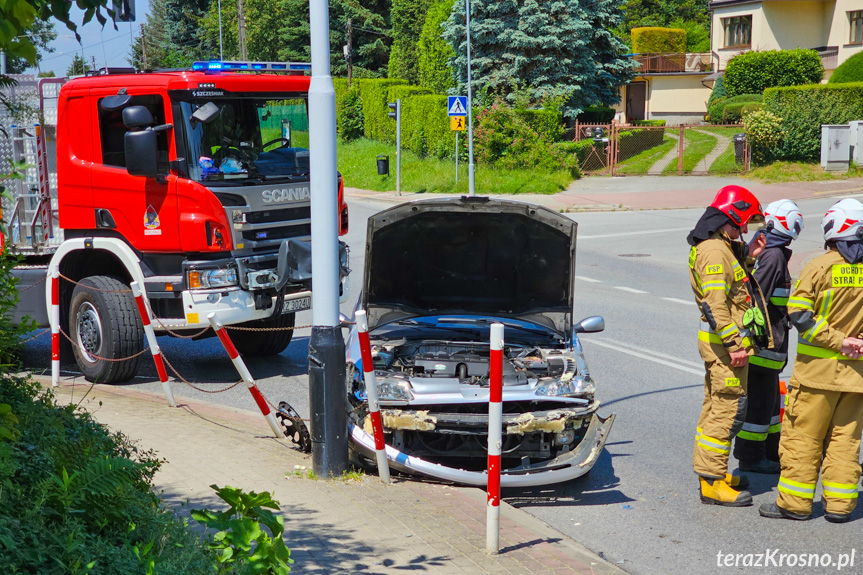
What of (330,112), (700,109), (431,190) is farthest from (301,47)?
(330,112)

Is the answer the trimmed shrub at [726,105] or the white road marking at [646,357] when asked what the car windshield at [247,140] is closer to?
the white road marking at [646,357]

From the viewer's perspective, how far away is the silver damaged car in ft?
19.0

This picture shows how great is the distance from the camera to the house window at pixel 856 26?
151 feet

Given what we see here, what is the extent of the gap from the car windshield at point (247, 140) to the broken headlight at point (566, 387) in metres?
4.30

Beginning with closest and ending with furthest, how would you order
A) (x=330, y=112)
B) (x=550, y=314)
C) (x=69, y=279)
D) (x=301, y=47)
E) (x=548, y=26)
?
1. (x=330, y=112)
2. (x=550, y=314)
3. (x=69, y=279)
4. (x=548, y=26)
5. (x=301, y=47)

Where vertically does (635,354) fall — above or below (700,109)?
below

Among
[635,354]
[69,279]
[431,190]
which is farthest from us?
[431,190]

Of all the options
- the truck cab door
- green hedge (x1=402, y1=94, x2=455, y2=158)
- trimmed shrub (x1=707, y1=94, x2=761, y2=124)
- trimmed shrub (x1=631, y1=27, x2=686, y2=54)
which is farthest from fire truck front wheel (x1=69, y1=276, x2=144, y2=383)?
trimmed shrub (x1=631, y1=27, x2=686, y2=54)

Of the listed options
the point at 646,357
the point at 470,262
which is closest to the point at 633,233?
the point at 646,357

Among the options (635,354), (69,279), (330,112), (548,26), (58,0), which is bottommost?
(635,354)

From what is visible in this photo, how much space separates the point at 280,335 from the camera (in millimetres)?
10453

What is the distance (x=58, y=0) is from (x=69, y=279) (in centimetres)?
595

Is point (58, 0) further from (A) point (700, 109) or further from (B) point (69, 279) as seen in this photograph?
(A) point (700, 109)

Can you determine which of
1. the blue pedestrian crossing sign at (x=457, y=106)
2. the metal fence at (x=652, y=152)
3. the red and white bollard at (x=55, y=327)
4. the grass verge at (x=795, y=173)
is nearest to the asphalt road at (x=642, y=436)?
the red and white bollard at (x=55, y=327)
